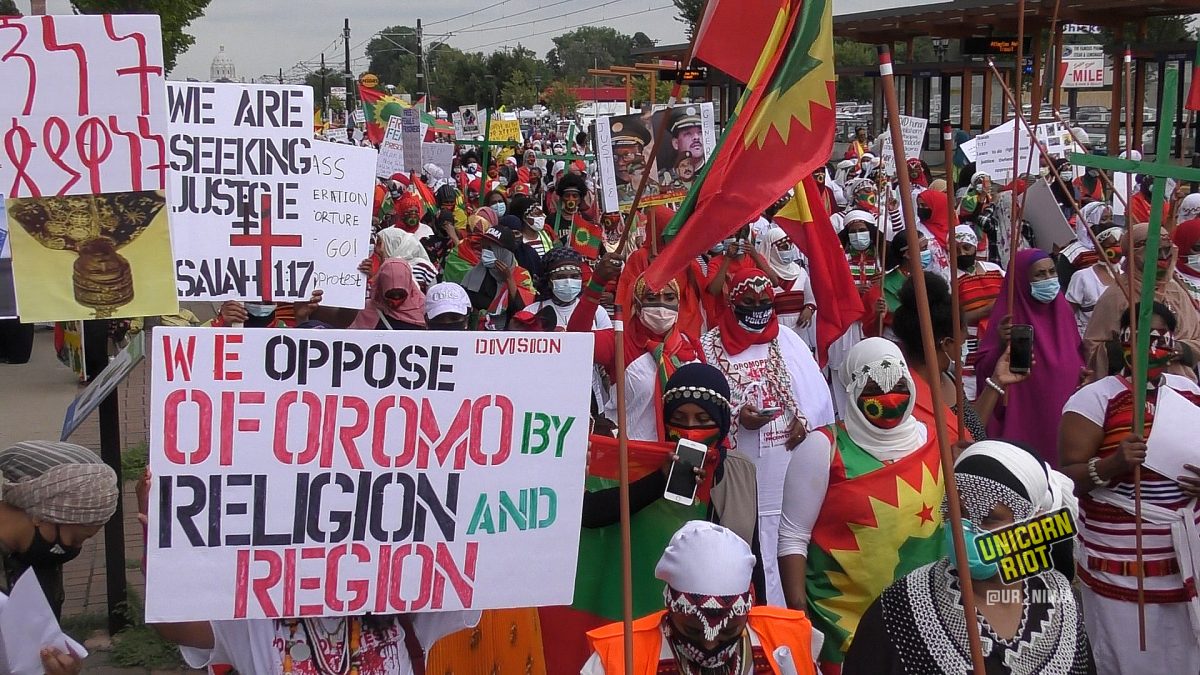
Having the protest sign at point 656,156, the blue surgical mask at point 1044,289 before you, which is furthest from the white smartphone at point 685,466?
the blue surgical mask at point 1044,289

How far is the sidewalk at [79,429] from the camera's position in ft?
20.7

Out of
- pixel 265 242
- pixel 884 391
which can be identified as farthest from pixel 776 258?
pixel 884 391

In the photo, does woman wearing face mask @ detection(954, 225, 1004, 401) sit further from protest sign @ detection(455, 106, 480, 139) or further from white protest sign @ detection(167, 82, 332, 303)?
protest sign @ detection(455, 106, 480, 139)

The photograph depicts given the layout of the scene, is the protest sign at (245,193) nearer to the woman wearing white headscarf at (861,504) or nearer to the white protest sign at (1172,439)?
the woman wearing white headscarf at (861,504)

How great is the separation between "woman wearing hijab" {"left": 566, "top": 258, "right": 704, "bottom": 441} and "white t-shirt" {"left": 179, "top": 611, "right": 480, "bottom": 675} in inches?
71.0

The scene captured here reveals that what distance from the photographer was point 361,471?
11.5 feet

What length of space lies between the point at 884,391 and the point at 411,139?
14.3 metres

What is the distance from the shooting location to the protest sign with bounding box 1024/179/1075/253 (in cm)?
692

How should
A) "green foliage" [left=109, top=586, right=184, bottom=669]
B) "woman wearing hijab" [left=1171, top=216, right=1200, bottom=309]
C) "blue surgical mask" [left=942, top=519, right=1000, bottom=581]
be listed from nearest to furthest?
1. "blue surgical mask" [left=942, top=519, right=1000, bottom=581]
2. "green foliage" [left=109, top=586, right=184, bottom=669]
3. "woman wearing hijab" [left=1171, top=216, right=1200, bottom=309]

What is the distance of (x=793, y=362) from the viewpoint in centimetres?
557

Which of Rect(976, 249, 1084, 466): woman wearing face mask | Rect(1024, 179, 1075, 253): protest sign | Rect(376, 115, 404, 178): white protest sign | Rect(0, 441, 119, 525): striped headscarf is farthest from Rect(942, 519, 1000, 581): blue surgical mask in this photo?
Rect(376, 115, 404, 178): white protest sign

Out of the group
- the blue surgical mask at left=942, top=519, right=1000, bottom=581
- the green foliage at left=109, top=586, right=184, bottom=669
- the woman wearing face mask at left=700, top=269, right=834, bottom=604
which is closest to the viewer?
the blue surgical mask at left=942, top=519, right=1000, bottom=581

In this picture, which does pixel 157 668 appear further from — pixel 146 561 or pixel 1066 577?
pixel 1066 577

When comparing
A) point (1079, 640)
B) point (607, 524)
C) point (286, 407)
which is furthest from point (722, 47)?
point (1079, 640)
